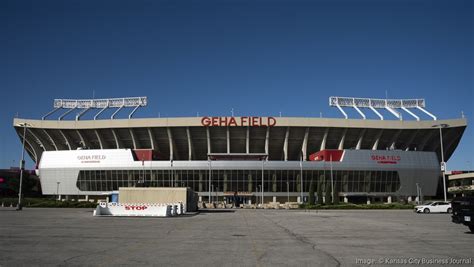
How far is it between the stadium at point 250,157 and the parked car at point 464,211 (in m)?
68.4

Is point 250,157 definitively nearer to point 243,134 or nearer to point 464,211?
point 243,134

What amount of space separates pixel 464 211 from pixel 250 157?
265 ft

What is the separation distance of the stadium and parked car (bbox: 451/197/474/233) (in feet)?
224

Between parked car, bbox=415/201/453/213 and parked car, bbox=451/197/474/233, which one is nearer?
parked car, bbox=451/197/474/233

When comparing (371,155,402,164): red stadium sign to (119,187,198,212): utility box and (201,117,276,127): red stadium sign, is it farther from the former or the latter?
(119,187,198,212): utility box

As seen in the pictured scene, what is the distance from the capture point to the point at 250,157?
330 ft

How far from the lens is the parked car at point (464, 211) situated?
64.2 ft

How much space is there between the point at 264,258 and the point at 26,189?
10620 cm

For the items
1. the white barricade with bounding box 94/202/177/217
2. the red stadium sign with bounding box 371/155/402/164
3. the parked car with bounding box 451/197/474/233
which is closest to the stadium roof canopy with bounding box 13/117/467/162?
the red stadium sign with bounding box 371/155/402/164

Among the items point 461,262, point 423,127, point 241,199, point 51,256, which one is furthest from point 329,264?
point 423,127

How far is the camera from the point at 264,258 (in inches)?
463

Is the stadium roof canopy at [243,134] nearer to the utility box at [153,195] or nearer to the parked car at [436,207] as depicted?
the utility box at [153,195]

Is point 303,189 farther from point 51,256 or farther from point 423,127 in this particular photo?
point 51,256

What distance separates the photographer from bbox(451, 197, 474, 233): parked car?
1958cm
